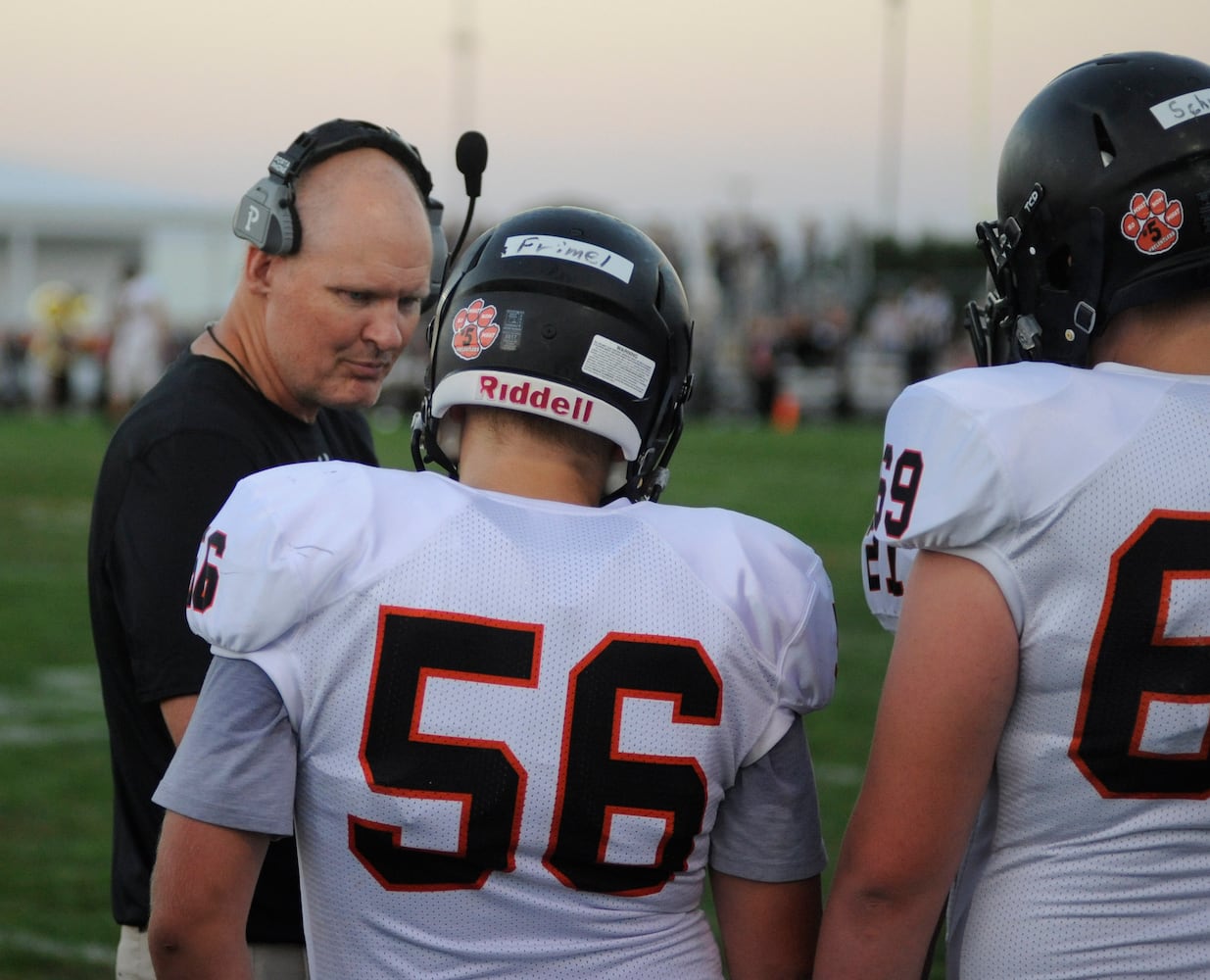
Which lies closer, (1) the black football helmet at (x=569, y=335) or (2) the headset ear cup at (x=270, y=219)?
(1) the black football helmet at (x=569, y=335)

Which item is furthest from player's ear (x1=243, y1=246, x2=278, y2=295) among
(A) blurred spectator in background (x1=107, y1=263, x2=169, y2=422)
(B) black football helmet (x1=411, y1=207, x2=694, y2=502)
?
(A) blurred spectator in background (x1=107, y1=263, x2=169, y2=422)

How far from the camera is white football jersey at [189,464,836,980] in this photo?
173 centimetres

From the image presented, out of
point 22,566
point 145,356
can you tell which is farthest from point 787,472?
point 22,566

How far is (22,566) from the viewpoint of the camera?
10016 mm

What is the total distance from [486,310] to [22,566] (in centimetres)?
891

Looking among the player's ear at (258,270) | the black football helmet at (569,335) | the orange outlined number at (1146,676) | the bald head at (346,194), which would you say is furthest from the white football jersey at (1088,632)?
the player's ear at (258,270)

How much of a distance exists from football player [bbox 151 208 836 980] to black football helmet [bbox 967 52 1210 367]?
0.51 meters

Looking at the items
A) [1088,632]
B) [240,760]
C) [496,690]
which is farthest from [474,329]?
[1088,632]

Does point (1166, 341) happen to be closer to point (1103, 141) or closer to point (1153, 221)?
point (1153, 221)

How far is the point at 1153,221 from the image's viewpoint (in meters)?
1.89

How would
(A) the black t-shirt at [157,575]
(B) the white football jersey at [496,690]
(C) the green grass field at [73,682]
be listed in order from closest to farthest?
(B) the white football jersey at [496,690]
(A) the black t-shirt at [157,575]
(C) the green grass field at [73,682]

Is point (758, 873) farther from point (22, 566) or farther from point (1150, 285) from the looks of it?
point (22, 566)

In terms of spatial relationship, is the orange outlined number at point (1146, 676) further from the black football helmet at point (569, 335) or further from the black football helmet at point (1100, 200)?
the black football helmet at point (569, 335)

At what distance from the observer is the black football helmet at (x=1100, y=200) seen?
1887 mm
